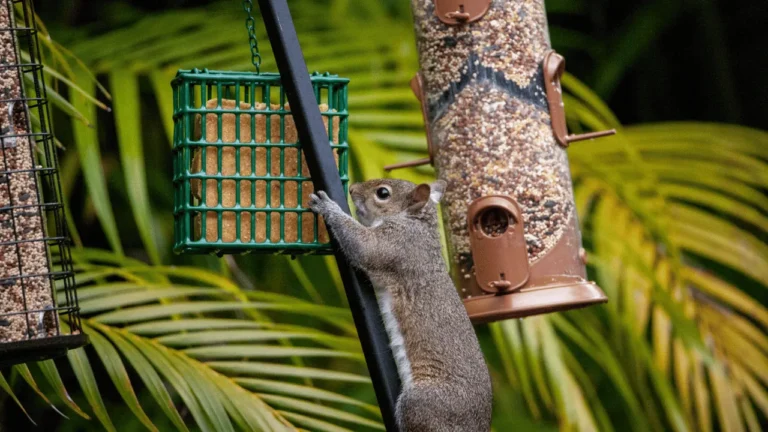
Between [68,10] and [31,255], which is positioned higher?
[68,10]

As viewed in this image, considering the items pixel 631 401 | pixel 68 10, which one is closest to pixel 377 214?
pixel 631 401

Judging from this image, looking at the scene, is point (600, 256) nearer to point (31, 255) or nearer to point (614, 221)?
point (614, 221)

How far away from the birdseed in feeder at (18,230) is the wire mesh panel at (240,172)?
418 mm

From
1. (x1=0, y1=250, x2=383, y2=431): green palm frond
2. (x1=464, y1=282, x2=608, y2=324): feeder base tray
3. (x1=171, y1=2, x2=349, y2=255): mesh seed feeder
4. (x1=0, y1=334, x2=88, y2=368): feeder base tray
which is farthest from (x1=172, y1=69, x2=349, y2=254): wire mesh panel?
(x1=464, y1=282, x2=608, y2=324): feeder base tray

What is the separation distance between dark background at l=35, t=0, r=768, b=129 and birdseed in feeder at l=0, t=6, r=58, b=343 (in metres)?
3.54

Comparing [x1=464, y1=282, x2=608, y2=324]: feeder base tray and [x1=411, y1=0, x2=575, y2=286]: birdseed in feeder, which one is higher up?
[x1=411, y1=0, x2=575, y2=286]: birdseed in feeder

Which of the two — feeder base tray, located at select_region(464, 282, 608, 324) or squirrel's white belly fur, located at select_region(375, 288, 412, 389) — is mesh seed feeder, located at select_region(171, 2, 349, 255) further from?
feeder base tray, located at select_region(464, 282, 608, 324)

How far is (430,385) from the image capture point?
3.15m

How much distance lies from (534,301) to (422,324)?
0.41m

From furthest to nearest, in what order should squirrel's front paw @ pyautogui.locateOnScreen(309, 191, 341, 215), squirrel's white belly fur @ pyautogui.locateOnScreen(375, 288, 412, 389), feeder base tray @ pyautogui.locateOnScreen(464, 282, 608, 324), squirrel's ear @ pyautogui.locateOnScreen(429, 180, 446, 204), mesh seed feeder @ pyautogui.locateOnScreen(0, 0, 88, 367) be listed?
1. squirrel's ear @ pyautogui.locateOnScreen(429, 180, 446, 204)
2. feeder base tray @ pyautogui.locateOnScreen(464, 282, 608, 324)
3. squirrel's white belly fur @ pyautogui.locateOnScreen(375, 288, 412, 389)
4. squirrel's front paw @ pyautogui.locateOnScreen(309, 191, 341, 215)
5. mesh seed feeder @ pyautogui.locateOnScreen(0, 0, 88, 367)

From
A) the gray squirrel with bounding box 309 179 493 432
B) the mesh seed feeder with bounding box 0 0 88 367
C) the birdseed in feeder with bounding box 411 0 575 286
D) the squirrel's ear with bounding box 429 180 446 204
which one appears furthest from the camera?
the birdseed in feeder with bounding box 411 0 575 286

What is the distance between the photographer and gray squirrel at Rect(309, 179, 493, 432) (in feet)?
10.1

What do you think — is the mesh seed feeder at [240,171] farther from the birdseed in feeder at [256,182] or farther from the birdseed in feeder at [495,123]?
the birdseed in feeder at [495,123]

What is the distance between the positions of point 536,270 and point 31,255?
5.56 feet
